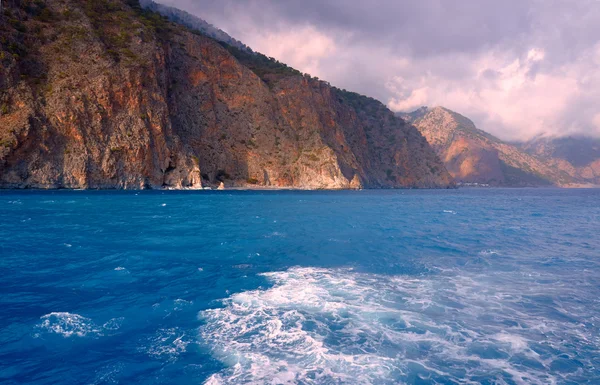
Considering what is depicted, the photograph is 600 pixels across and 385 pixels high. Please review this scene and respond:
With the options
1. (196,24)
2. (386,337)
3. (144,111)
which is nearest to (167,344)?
(386,337)

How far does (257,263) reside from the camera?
14094mm

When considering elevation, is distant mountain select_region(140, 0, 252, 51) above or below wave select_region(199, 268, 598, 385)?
above

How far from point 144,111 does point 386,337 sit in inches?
2805

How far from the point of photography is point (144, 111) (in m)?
68.6

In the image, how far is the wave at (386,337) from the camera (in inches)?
243

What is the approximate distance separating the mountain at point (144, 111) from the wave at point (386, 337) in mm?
57861

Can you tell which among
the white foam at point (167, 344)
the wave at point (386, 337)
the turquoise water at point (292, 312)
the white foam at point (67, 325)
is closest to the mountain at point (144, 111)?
the turquoise water at point (292, 312)

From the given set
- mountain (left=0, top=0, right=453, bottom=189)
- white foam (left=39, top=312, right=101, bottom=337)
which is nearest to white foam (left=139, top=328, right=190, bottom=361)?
white foam (left=39, top=312, right=101, bottom=337)

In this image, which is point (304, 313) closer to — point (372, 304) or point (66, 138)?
point (372, 304)

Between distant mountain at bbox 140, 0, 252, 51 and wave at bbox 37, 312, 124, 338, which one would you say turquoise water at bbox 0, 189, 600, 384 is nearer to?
wave at bbox 37, 312, 124, 338

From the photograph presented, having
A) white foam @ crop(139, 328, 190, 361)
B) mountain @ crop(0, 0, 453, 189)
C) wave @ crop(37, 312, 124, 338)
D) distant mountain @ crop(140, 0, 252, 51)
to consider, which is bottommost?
wave @ crop(37, 312, 124, 338)

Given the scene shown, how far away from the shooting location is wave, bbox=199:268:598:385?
618 centimetres

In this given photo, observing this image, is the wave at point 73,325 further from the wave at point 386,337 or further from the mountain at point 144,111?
the mountain at point 144,111

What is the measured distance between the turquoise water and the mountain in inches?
1804
